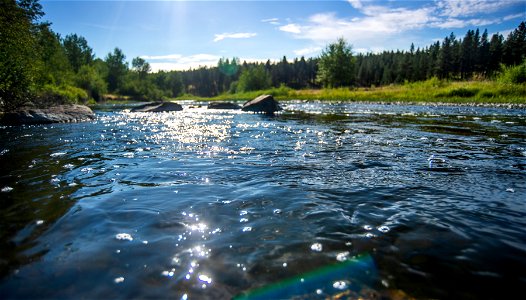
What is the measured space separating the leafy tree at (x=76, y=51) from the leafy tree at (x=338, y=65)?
79695mm

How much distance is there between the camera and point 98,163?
283 inches

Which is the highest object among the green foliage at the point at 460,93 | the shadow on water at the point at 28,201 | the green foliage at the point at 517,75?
the green foliage at the point at 517,75

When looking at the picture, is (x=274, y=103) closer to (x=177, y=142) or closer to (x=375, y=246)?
(x=177, y=142)

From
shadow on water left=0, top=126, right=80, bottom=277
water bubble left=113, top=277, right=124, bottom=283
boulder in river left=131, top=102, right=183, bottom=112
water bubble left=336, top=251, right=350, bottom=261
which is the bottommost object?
water bubble left=113, top=277, right=124, bottom=283

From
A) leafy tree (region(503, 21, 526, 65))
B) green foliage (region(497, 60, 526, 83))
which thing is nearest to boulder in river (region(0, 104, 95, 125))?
green foliage (region(497, 60, 526, 83))

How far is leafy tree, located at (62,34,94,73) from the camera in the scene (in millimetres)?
98375

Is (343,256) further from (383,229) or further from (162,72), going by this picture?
(162,72)

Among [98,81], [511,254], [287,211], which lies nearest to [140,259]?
[287,211]

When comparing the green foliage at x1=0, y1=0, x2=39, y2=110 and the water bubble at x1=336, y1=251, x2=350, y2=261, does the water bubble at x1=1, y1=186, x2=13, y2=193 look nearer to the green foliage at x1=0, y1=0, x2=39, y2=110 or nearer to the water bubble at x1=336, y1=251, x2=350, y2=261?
the water bubble at x1=336, y1=251, x2=350, y2=261

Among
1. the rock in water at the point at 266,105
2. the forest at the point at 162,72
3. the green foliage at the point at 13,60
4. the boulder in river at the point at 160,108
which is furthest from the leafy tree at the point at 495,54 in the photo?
the green foliage at the point at 13,60

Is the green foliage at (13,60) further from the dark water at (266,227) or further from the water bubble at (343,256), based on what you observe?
the water bubble at (343,256)

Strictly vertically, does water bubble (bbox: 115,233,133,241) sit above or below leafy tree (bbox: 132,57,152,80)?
below

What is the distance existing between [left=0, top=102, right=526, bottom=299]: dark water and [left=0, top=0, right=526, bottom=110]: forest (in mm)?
14036

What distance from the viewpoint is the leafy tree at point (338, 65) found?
250ft
